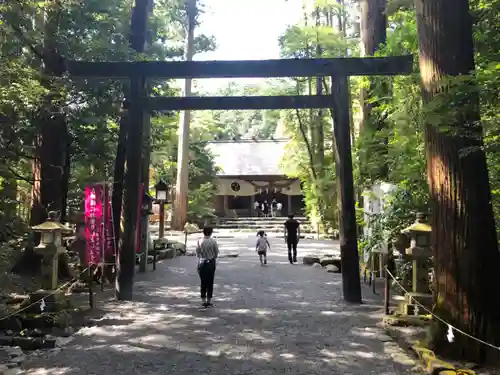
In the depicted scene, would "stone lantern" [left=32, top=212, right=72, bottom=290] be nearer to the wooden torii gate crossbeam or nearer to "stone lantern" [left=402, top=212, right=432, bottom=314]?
the wooden torii gate crossbeam

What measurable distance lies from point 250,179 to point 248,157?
2.94m

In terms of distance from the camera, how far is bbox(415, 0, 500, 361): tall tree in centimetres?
459

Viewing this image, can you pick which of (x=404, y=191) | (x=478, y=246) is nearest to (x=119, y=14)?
(x=404, y=191)

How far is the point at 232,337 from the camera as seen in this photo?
6.03 meters

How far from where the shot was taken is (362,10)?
1331 centimetres

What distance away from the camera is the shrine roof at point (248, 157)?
3409 centimetres

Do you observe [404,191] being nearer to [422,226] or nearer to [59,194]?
[422,226]

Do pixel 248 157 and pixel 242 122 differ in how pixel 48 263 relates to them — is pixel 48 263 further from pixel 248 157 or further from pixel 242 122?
pixel 242 122

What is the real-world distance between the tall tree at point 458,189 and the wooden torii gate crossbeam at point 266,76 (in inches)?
118

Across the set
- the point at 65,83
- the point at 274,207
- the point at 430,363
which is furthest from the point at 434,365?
the point at 274,207

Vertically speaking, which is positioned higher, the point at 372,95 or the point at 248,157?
the point at 248,157

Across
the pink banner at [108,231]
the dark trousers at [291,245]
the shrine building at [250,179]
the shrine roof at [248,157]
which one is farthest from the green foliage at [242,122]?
the pink banner at [108,231]

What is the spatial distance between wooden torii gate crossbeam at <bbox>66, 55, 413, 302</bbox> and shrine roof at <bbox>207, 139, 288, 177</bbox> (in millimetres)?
23897

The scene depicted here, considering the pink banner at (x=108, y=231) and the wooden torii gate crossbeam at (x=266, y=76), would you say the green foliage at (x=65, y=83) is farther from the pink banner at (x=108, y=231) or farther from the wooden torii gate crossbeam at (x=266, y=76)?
the pink banner at (x=108, y=231)
